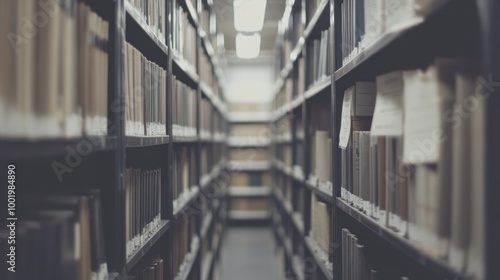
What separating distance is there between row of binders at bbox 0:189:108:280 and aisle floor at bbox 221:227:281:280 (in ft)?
10.7

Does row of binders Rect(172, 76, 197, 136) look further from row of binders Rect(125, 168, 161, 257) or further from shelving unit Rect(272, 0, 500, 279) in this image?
shelving unit Rect(272, 0, 500, 279)

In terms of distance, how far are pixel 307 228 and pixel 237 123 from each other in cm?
411

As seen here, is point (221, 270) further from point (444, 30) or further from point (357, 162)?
point (444, 30)

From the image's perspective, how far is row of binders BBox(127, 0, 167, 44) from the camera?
151 cm

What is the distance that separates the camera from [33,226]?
0.75m

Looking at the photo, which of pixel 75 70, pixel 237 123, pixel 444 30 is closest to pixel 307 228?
pixel 444 30

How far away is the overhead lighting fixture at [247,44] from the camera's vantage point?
4.45 m

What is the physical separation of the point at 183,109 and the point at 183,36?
432 mm

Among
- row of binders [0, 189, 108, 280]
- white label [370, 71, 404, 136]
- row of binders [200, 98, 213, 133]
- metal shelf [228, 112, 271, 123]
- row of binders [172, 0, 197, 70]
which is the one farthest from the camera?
metal shelf [228, 112, 271, 123]

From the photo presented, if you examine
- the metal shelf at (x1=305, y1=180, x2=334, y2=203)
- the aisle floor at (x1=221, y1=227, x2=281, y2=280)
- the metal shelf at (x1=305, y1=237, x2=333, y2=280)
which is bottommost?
the aisle floor at (x1=221, y1=227, x2=281, y2=280)

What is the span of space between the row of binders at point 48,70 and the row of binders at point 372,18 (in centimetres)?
73

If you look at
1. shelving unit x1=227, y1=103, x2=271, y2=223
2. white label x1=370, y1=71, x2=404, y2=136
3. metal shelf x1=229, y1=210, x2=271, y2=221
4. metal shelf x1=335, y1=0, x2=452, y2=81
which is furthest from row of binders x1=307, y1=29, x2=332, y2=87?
metal shelf x1=229, y1=210, x2=271, y2=221

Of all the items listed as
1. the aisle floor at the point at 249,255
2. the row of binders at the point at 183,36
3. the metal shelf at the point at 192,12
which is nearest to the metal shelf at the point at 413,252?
the row of binders at the point at 183,36

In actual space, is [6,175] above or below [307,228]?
above
